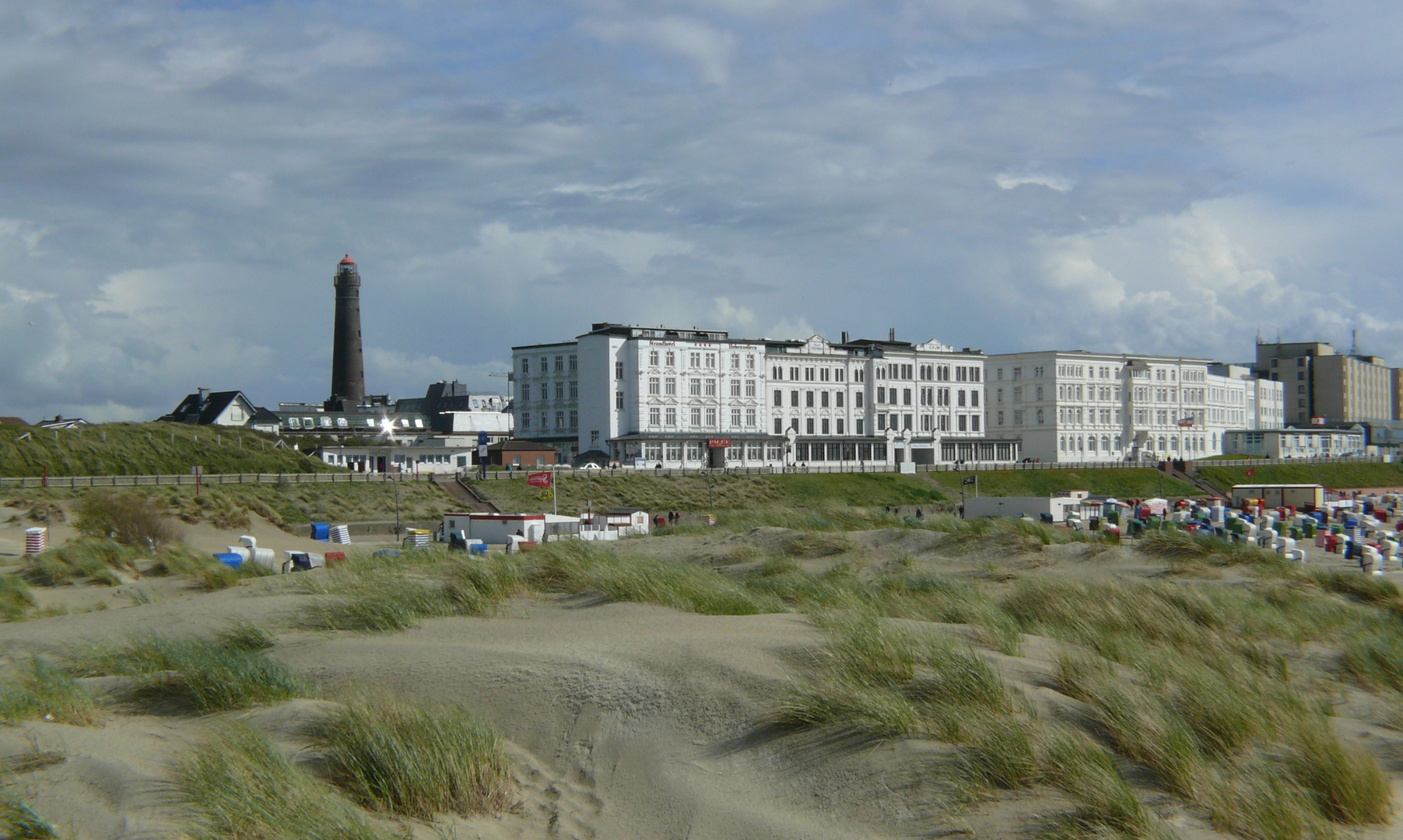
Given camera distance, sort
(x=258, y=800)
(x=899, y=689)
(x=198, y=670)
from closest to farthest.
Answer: (x=258, y=800)
(x=899, y=689)
(x=198, y=670)

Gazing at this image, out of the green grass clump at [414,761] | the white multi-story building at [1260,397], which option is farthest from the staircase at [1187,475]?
the green grass clump at [414,761]

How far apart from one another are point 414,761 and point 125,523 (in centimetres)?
3617

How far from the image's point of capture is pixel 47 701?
9289mm

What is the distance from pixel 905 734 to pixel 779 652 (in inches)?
87.4

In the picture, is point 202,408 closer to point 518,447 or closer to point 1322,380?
point 518,447

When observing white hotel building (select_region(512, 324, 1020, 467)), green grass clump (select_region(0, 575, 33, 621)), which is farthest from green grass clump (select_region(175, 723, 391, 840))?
white hotel building (select_region(512, 324, 1020, 467))

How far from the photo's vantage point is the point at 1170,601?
16625 mm

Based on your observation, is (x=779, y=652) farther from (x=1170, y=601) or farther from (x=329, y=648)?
(x=1170, y=601)

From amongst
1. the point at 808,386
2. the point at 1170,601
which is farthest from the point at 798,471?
the point at 1170,601

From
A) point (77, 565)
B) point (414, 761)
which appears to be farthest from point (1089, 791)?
point (77, 565)

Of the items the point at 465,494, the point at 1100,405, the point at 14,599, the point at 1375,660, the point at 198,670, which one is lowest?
the point at 465,494

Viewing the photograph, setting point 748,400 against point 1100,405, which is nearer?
point 748,400

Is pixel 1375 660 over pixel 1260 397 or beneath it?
beneath

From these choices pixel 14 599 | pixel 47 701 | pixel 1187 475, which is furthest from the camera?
pixel 1187 475
